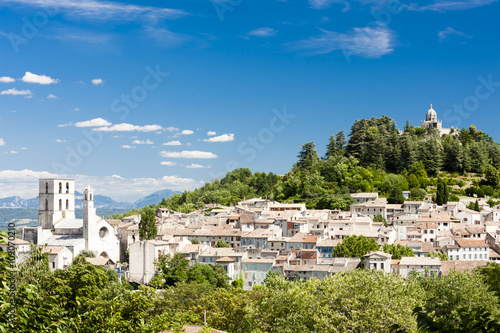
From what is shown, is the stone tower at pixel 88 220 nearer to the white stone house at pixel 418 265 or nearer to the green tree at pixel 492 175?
the white stone house at pixel 418 265

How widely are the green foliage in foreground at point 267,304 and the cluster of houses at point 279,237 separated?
11124 millimetres

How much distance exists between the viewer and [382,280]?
23.0 meters

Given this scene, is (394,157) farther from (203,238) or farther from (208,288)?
(208,288)

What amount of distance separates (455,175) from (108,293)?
210ft

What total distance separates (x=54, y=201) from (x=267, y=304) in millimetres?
42911

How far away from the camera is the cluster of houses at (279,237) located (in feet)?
141

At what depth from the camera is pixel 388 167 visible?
7750 cm

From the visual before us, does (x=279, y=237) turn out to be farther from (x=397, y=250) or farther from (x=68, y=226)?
(x=68, y=226)

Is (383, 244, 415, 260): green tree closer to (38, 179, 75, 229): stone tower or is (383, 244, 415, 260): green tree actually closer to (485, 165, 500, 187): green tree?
(485, 165, 500, 187): green tree

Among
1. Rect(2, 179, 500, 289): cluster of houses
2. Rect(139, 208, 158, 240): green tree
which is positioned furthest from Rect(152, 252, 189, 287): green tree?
Rect(139, 208, 158, 240): green tree

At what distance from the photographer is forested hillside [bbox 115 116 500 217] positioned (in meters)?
69.4

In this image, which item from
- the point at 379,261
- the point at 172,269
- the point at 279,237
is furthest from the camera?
→ the point at 279,237

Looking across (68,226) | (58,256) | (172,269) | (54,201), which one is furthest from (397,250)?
(54,201)

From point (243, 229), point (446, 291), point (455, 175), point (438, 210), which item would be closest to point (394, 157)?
point (455, 175)
